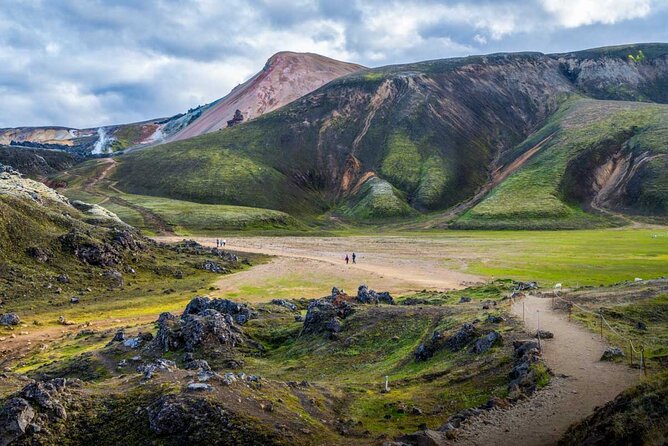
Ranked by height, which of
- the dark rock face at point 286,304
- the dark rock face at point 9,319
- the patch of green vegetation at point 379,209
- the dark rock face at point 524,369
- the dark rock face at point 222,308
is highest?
the patch of green vegetation at point 379,209

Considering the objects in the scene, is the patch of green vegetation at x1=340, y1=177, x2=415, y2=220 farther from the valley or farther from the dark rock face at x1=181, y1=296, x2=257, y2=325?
the dark rock face at x1=181, y1=296, x2=257, y2=325

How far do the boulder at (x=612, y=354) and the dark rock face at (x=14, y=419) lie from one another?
992 inches

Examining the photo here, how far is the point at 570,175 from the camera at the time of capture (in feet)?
596

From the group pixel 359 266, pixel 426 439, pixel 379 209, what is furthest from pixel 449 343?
pixel 379 209

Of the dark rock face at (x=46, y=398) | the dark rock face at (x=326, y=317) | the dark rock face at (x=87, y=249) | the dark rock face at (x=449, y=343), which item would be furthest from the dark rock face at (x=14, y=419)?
the dark rock face at (x=87, y=249)

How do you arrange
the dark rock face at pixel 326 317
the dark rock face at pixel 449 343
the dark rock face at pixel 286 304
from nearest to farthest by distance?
the dark rock face at pixel 449 343
the dark rock face at pixel 326 317
the dark rock face at pixel 286 304

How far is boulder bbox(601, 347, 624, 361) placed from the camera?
80.8 feet

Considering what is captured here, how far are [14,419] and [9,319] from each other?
39134 mm

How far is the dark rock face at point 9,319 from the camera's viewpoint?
50.9 metres

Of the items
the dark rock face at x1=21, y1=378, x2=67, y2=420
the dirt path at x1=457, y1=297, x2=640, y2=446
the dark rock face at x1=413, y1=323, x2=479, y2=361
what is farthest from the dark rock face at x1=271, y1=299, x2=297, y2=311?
the dark rock face at x1=21, y1=378, x2=67, y2=420

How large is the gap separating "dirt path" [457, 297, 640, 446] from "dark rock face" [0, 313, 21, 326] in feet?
162

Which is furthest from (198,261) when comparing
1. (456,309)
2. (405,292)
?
(456,309)

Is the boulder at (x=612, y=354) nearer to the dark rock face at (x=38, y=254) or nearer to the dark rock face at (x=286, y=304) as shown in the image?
the dark rock face at (x=286, y=304)

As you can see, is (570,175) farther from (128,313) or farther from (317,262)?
(128,313)
